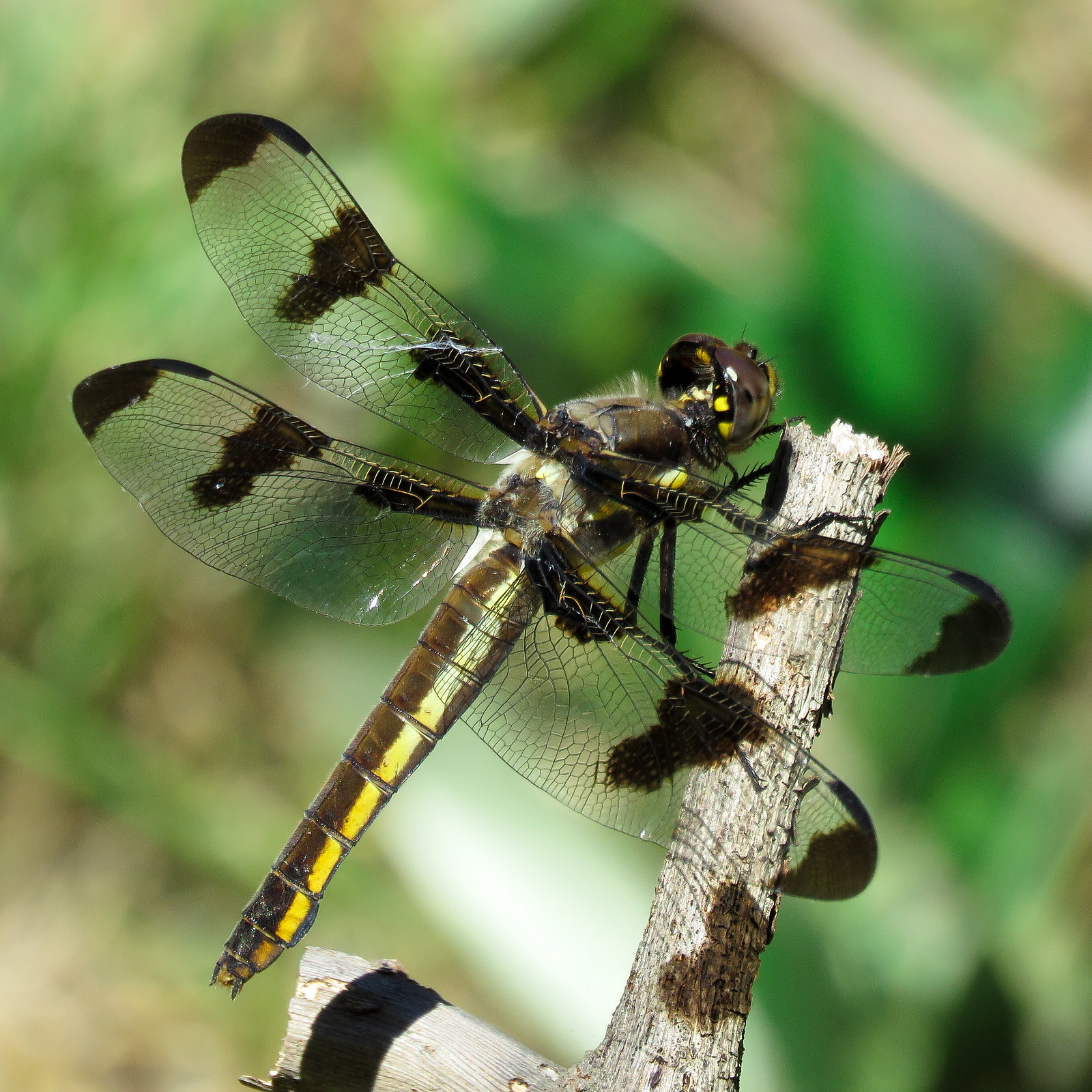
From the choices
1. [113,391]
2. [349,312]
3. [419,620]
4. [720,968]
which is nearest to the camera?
[720,968]

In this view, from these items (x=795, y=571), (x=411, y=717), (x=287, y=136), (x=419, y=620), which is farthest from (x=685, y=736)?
(x=419, y=620)

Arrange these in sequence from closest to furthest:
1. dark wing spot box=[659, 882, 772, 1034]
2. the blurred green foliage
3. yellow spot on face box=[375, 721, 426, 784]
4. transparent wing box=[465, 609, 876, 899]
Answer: dark wing spot box=[659, 882, 772, 1034] < transparent wing box=[465, 609, 876, 899] < yellow spot on face box=[375, 721, 426, 784] < the blurred green foliage

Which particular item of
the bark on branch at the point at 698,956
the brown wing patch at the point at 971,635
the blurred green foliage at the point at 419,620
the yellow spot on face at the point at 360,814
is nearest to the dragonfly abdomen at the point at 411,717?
the yellow spot on face at the point at 360,814

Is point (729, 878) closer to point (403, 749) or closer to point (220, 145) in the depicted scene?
point (403, 749)

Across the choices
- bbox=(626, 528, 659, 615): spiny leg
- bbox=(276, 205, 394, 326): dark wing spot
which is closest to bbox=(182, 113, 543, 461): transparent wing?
bbox=(276, 205, 394, 326): dark wing spot

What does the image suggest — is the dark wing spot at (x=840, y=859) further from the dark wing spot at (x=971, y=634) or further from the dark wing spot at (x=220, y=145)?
the dark wing spot at (x=220, y=145)

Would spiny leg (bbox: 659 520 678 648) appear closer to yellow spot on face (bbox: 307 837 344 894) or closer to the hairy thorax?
the hairy thorax

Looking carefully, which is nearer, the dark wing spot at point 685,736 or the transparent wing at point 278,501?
the dark wing spot at point 685,736
